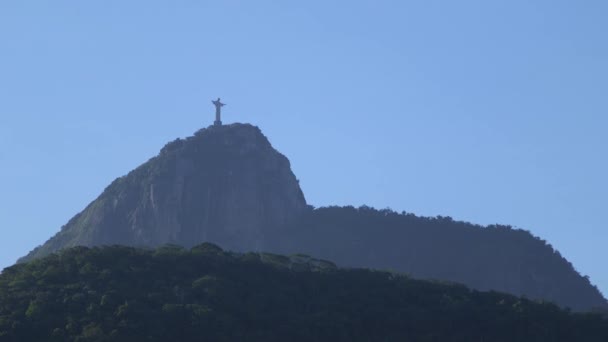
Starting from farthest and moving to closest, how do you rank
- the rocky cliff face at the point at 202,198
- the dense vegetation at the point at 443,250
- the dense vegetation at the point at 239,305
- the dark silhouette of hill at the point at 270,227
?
1. the rocky cliff face at the point at 202,198
2. the dark silhouette of hill at the point at 270,227
3. the dense vegetation at the point at 443,250
4. the dense vegetation at the point at 239,305

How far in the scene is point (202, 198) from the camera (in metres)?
154

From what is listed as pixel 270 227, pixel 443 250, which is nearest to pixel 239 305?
pixel 443 250

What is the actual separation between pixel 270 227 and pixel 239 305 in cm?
8656

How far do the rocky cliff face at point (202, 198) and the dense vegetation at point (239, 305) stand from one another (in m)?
71.1

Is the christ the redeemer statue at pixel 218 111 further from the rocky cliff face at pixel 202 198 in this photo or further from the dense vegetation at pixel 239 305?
the dense vegetation at pixel 239 305

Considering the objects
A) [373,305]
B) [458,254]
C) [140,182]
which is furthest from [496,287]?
[373,305]

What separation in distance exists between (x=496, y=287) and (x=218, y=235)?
30.2 m

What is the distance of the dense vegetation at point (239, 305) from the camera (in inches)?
2406

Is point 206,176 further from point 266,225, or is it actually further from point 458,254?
point 458,254

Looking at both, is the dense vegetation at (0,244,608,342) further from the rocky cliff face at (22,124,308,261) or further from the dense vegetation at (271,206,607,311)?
the rocky cliff face at (22,124,308,261)

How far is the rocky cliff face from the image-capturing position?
149 m

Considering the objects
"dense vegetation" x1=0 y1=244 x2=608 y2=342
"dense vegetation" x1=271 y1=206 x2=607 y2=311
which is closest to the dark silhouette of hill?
"dense vegetation" x1=271 y1=206 x2=607 y2=311

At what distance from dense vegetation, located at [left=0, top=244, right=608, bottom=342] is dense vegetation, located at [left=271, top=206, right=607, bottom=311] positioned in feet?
196

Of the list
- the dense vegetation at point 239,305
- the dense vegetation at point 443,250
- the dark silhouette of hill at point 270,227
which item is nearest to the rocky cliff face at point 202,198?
the dark silhouette of hill at point 270,227
